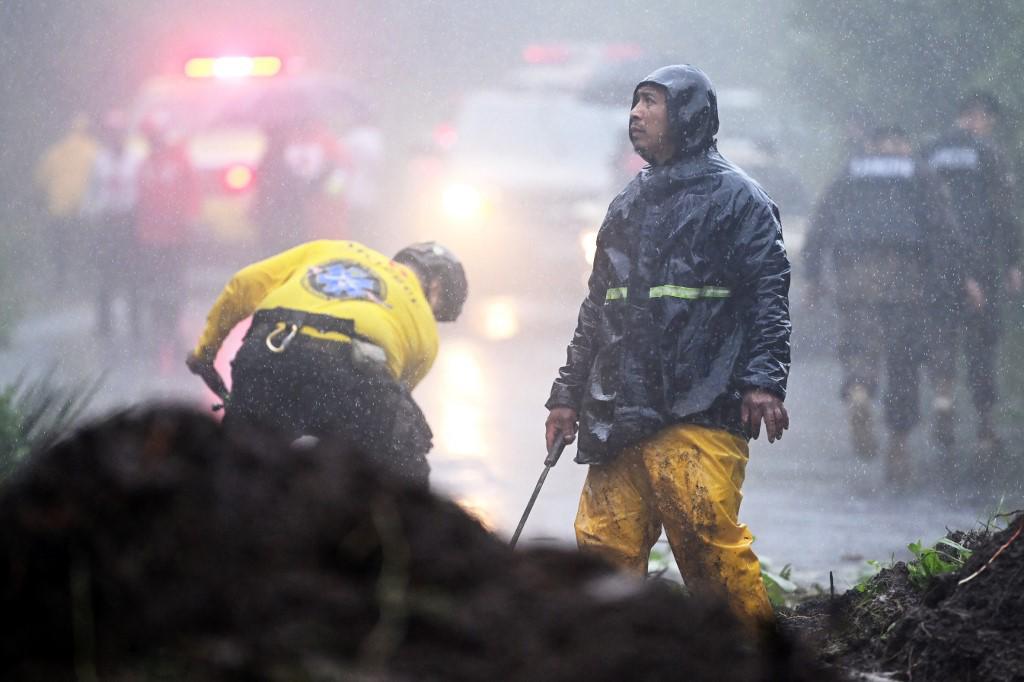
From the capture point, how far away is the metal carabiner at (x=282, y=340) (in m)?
5.15

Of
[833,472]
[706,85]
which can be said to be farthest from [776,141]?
[706,85]

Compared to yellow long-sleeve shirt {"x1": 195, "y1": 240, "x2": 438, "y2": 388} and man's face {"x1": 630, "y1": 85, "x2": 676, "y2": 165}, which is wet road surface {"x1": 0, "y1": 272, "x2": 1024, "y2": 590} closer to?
yellow long-sleeve shirt {"x1": 195, "y1": 240, "x2": 438, "y2": 388}

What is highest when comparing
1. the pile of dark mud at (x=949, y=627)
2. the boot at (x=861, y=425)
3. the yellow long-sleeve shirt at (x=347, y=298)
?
the yellow long-sleeve shirt at (x=347, y=298)

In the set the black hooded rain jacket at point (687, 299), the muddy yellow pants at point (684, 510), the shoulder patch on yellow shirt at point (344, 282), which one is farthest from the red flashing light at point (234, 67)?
the muddy yellow pants at point (684, 510)

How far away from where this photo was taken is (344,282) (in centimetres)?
535

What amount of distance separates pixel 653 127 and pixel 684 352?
0.73 meters

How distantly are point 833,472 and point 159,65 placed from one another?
1721 centimetres

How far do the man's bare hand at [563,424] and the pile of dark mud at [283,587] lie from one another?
11.6 feet

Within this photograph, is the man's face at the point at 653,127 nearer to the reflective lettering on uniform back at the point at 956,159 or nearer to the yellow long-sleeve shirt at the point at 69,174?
the reflective lettering on uniform back at the point at 956,159

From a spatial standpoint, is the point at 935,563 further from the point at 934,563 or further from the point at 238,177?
the point at 238,177

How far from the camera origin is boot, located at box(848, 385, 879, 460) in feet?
29.5

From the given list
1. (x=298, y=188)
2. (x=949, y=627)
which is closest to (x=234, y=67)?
(x=298, y=188)

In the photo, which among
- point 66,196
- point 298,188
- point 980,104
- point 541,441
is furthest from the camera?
point 66,196

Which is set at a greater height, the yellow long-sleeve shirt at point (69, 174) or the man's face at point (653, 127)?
the yellow long-sleeve shirt at point (69, 174)
